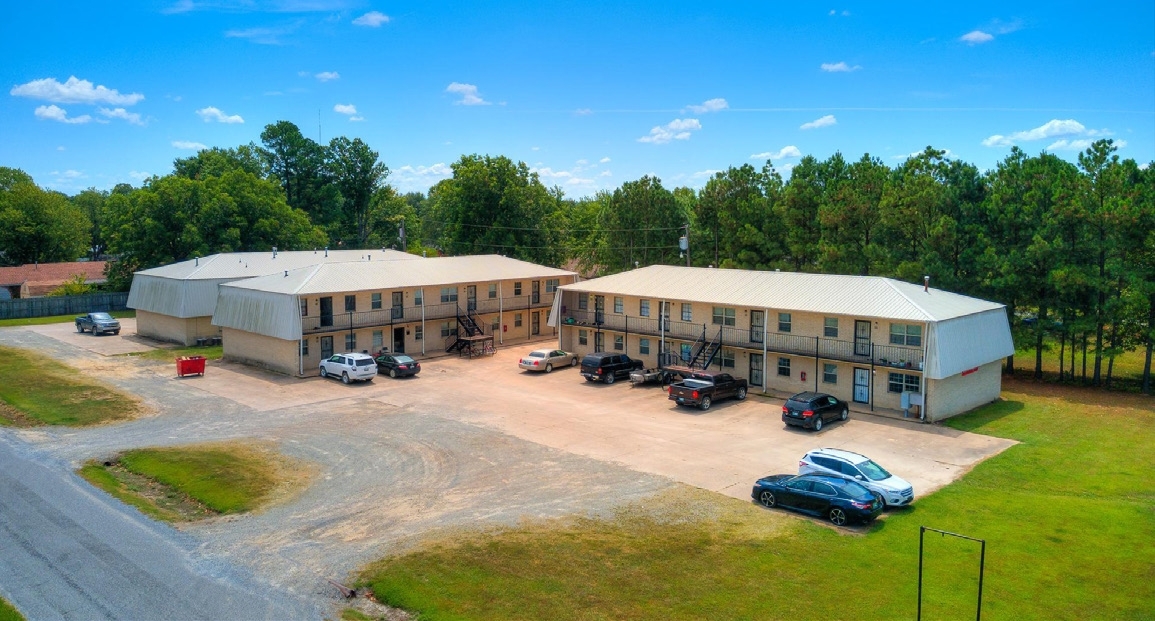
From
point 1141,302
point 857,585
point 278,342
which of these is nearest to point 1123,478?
point 857,585

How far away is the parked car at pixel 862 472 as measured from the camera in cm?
2212

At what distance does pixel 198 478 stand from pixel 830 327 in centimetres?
2635

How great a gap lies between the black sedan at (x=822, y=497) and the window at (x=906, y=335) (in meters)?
14.0

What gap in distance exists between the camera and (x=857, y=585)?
17.2 m

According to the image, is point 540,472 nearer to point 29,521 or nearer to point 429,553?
point 429,553

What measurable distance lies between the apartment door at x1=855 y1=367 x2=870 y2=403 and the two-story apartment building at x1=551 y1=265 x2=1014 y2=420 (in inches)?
1.7

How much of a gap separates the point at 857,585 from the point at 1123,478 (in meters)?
13.9

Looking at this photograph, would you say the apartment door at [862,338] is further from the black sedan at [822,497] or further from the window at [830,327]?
the black sedan at [822,497]

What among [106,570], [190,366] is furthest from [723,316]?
[106,570]

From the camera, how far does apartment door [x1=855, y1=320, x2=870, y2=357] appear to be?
35.2 metres

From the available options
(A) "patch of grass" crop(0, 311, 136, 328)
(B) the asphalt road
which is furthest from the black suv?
(A) "patch of grass" crop(0, 311, 136, 328)

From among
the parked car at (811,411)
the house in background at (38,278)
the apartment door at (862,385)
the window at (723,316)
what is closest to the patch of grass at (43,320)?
the house in background at (38,278)

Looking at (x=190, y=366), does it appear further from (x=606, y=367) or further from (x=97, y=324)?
(x=606, y=367)

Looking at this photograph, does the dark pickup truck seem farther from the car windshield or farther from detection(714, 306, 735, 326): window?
the car windshield
